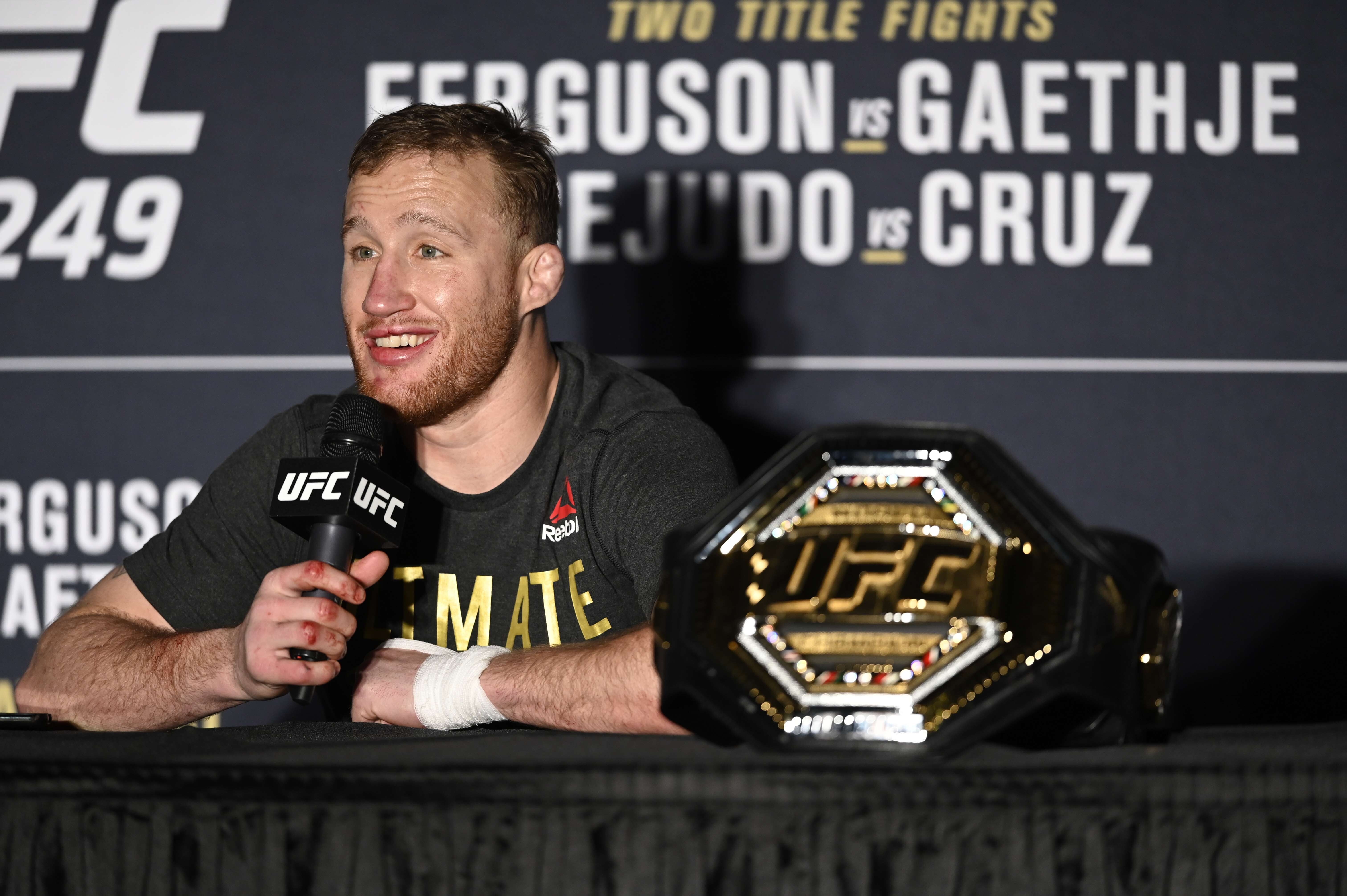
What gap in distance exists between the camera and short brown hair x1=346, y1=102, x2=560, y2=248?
131 centimetres

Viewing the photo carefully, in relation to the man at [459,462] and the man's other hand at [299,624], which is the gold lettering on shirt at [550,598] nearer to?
the man at [459,462]

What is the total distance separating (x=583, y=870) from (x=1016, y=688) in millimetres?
225

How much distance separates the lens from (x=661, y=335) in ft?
6.52

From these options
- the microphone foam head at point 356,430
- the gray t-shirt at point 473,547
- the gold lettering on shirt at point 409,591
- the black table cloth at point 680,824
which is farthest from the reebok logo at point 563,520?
the black table cloth at point 680,824

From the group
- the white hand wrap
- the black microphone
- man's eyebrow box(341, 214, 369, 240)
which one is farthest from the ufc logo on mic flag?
man's eyebrow box(341, 214, 369, 240)

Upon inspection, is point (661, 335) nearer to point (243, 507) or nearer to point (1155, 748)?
point (243, 507)

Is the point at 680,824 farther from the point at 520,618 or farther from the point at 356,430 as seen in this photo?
the point at 520,618

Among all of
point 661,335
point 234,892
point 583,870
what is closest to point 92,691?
point 234,892

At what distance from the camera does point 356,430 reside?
979mm

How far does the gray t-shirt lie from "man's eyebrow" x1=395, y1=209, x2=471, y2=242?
24 centimetres

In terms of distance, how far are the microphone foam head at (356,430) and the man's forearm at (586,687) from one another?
0.71 feet

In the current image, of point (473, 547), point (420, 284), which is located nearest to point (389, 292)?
point (420, 284)

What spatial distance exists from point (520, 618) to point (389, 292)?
1.31ft

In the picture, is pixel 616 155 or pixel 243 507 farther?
pixel 616 155
